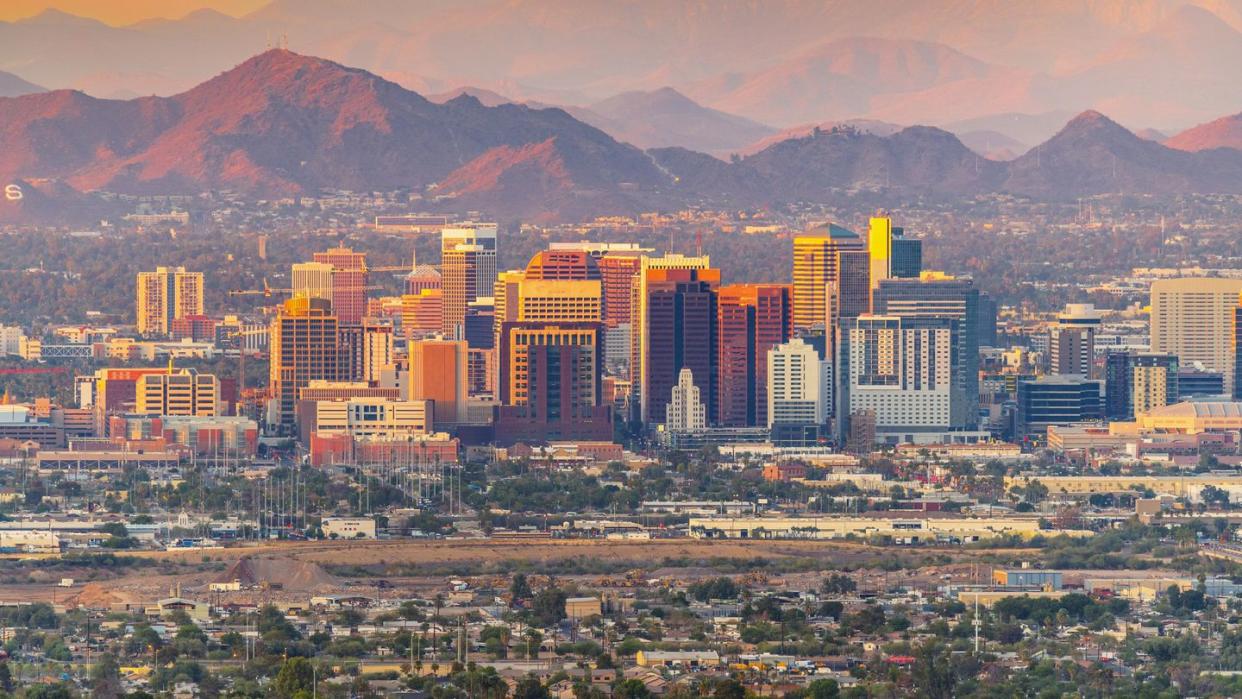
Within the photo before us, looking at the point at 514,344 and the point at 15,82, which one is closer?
the point at 514,344

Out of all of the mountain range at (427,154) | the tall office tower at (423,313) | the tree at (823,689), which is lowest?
the tree at (823,689)

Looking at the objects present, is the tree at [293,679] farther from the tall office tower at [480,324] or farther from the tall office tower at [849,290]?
the tall office tower at [480,324]

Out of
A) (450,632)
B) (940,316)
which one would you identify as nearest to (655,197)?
(940,316)

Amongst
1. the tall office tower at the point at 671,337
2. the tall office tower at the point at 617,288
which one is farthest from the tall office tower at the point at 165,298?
the tall office tower at the point at 671,337

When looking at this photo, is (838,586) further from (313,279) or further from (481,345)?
(313,279)

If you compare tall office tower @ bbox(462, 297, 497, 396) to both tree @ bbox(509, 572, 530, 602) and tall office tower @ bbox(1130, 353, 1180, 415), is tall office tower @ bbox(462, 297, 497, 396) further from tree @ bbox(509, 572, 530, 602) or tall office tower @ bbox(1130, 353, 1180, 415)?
tree @ bbox(509, 572, 530, 602)

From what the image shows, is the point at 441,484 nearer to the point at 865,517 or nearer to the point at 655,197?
the point at 865,517
